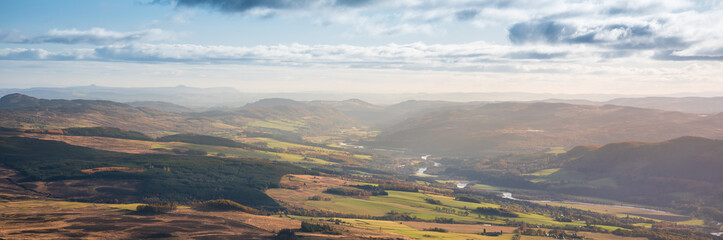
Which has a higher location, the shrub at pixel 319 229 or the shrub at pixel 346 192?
the shrub at pixel 319 229

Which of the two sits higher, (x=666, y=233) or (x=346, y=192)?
(x=346, y=192)

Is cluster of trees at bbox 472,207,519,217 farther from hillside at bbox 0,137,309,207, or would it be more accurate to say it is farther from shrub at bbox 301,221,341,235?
shrub at bbox 301,221,341,235

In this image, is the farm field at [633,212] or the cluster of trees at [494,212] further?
the farm field at [633,212]

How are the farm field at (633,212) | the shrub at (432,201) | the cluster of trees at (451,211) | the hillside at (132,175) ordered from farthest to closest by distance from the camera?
the farm field at (633,212), the shrub at (432,201), the cluster of trees at (451,211), the hillside at (132,175)

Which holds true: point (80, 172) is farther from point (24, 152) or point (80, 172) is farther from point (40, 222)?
point (40, 222)

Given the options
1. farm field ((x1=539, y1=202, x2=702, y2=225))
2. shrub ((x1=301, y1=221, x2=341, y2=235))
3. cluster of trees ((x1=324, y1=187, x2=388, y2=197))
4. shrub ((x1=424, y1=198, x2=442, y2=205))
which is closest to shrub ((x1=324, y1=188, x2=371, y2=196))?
cluster of trees ((x1=324, y1=187, x2=388, y2=197))

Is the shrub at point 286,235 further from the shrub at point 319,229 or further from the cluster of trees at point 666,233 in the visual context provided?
the cluster of trees at point 666,233

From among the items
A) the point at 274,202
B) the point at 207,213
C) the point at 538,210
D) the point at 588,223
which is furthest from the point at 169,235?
the point at 538,210

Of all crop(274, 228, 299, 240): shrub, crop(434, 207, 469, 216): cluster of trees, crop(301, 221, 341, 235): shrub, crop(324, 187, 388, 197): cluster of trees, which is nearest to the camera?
crop(274, 228, 299, 240): shrub

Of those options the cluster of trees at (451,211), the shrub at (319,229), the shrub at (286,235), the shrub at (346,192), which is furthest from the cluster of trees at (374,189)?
the shrub at (286,235)

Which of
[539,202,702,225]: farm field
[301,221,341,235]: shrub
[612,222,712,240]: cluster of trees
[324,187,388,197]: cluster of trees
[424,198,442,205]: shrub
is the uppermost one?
[301,221,341,235]: shrub

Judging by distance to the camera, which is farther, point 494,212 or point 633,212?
point 633,212

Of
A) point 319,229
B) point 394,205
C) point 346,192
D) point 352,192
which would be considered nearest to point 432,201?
point 394,205

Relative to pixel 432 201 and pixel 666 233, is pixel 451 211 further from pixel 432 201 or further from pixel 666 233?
pixel 666 233
